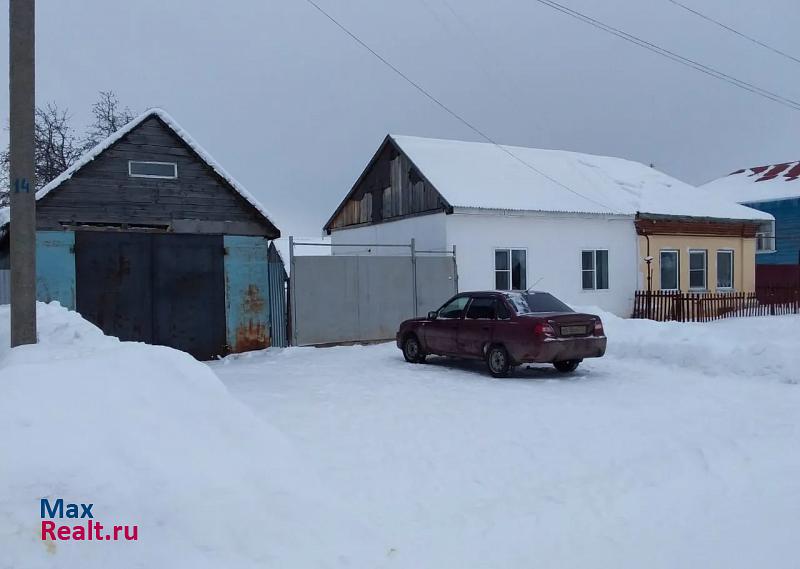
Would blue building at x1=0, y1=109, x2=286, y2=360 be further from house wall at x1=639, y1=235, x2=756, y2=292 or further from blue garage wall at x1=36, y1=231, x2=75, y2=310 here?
house wall at x1=639, y1=235, x2=756, y2=292

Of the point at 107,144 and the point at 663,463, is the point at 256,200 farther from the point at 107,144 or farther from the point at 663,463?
the point at 663,463

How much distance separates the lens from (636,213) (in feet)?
72.2

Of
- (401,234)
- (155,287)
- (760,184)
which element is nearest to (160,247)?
(155,287)

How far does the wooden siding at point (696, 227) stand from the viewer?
22422mm

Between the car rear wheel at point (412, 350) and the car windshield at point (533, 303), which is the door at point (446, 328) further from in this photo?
the car windshield at point (533, 303)

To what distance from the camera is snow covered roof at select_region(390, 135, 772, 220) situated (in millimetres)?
20391

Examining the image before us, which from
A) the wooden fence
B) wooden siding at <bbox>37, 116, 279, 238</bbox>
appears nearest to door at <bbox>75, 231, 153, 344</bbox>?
wooden siding at <bbox>37, 116, 279, 238</bbox>

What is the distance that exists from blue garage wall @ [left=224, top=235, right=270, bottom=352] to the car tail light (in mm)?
6607

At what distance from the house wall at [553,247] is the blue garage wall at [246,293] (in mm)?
5956

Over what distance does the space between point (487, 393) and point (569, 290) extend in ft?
39.1

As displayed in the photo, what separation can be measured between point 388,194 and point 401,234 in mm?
1909

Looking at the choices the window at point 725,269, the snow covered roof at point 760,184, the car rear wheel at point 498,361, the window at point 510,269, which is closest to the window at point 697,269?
the window at point 725,269

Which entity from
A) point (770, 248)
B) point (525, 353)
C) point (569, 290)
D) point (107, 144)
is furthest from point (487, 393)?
point (770, 248)

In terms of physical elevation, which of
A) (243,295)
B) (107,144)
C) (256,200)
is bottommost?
(243,295)
